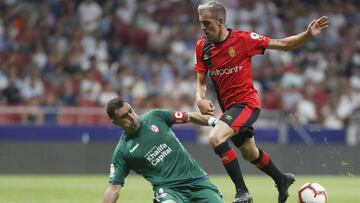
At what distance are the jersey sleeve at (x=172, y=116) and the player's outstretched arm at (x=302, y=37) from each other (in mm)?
1597

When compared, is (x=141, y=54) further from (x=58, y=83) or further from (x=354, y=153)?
(x=354, y=153)

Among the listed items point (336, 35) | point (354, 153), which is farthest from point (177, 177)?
point (336, 35)

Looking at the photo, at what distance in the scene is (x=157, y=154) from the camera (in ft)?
30.5

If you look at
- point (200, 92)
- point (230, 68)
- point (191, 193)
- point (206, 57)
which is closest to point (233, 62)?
point (230, 68)

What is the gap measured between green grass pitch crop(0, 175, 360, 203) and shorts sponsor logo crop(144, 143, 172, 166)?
340 centimetres

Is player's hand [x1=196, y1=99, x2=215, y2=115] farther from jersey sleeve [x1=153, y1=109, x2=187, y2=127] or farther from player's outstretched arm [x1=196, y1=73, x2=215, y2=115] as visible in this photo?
jersey sleeve [x1=153, y1=109, x2=187, y2=127]

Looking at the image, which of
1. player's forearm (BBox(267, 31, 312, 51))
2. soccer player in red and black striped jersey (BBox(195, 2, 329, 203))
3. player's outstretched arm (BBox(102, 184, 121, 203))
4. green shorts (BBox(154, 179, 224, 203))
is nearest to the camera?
player's outstretched arm (BBox(102, 184, 121, 203))

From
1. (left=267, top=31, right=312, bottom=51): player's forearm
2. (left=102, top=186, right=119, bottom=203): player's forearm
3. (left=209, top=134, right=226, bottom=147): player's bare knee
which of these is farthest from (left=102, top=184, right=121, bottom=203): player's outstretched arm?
(left=267, top=31, right=312, bottom=51): player's forearm

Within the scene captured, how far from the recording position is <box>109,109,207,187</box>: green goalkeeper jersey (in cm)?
926

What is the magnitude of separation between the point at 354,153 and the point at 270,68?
4187 mm

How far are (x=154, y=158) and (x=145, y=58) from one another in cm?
1290

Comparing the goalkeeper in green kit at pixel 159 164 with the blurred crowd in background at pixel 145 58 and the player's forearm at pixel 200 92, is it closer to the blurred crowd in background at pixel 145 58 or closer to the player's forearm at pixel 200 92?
the player's forearm at pixel 200 92

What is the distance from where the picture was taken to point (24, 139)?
1978 centimetres

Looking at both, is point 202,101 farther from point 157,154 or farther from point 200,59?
point 157,154
